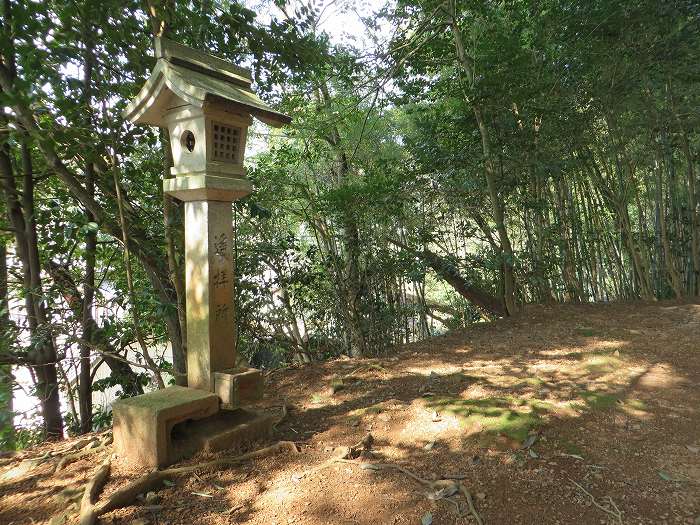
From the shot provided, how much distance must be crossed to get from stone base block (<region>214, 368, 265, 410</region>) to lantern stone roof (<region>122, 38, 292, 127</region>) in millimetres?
1696

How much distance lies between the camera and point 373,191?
5191 millimetres

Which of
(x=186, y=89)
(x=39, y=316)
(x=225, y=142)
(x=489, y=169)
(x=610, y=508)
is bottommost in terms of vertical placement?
(x=610, y=508)

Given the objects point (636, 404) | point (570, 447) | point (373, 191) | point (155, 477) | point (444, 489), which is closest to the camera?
point (444, 489)

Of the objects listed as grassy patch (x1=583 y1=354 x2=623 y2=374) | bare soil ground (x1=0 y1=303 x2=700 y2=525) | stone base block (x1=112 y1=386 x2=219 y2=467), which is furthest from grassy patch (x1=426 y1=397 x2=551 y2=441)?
stone base block (x1=112 y1=386 x2=219 y2=467)

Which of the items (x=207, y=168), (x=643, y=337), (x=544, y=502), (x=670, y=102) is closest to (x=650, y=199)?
(x=670, y=102)

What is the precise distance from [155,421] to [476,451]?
1.87 metres

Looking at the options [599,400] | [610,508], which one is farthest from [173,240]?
[599,400]

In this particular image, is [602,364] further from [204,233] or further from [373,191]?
[204,233]

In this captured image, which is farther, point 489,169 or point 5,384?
point 489,169

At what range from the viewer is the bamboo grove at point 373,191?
11.8 feet

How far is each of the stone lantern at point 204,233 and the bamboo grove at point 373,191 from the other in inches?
27.5

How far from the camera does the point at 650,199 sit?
23.5ft

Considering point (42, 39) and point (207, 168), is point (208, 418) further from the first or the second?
point (42, 39)

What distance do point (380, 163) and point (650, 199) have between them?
5.06 m
